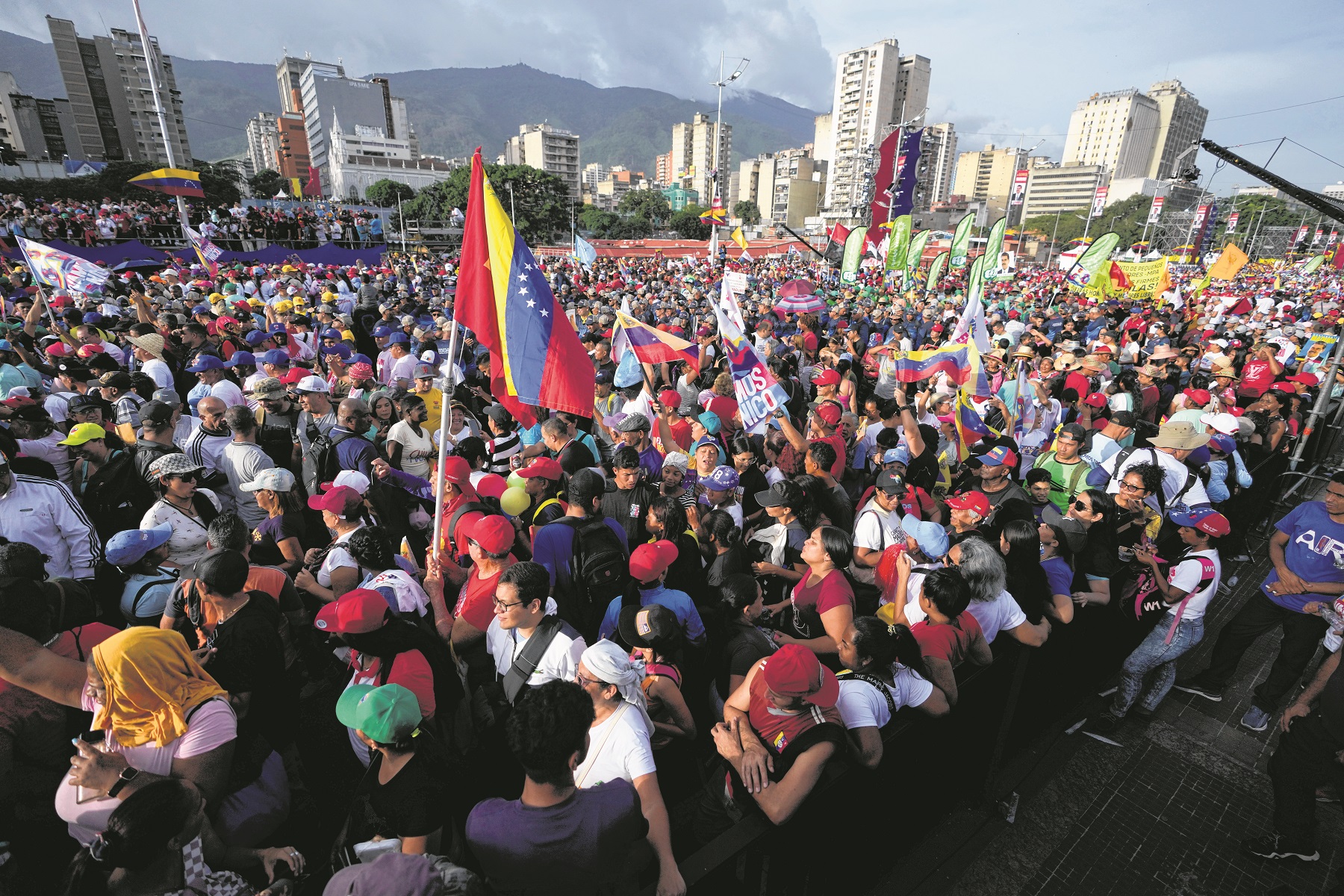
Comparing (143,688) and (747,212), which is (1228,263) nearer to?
(143,688)

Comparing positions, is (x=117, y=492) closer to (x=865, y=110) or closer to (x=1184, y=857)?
(x=1184, y=857)

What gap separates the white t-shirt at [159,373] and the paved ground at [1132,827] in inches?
310

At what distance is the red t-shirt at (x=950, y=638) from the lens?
9.30ft

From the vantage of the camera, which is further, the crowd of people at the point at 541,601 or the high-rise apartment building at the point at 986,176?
the high-rise apartment building at the point at 986,176

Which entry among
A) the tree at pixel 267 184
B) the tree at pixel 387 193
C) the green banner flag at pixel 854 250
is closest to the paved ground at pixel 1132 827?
the green banner flag at pixel 854 250

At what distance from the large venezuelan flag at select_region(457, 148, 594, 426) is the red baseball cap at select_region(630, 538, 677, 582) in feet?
3.21

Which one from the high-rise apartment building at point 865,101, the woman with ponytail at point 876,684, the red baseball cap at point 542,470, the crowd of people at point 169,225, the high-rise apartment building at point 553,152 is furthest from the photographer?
the high-rise apartment building at point 553,152

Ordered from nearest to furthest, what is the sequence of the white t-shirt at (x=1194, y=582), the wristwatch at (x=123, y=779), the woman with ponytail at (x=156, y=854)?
the woman with ponytail at (x=156, y=854) < the wristwatch at (x=123, y=779) < the white t-shirt at (x=1194, y=582)

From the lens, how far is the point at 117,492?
420 cm

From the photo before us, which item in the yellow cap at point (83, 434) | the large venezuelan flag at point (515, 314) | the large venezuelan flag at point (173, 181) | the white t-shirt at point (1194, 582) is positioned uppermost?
the large venezuelan flag at point (173, 181)

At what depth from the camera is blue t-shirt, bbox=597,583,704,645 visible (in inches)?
120

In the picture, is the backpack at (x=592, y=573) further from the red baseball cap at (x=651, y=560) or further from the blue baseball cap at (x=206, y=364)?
the blue baseball cap at (x=206, y=364)

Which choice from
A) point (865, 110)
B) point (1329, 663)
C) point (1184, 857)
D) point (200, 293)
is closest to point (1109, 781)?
point (1184, 857)

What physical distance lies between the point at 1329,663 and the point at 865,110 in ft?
440
